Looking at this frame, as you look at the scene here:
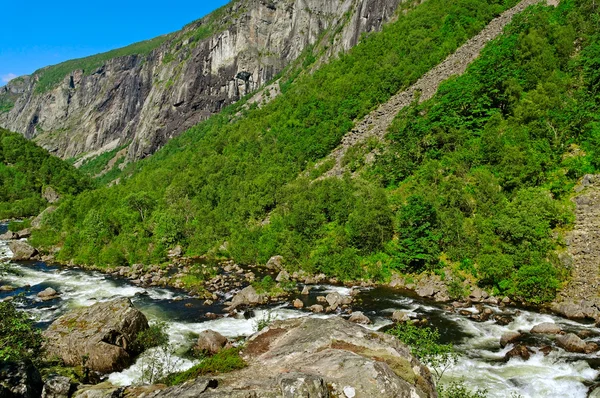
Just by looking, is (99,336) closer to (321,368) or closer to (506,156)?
(321,368)

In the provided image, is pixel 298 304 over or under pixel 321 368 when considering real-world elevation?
under

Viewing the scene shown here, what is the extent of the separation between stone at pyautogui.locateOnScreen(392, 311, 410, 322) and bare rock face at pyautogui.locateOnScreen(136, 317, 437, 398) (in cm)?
1738

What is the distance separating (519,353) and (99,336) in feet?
85.0

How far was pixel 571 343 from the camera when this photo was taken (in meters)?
22.8

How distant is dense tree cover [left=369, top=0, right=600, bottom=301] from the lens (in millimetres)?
34469

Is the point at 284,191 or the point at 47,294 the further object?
the point at 284,191

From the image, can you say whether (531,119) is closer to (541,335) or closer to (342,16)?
(541,335)

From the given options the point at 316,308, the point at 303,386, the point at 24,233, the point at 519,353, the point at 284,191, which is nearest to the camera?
the point at 303,386

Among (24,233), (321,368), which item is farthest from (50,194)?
(321,368)

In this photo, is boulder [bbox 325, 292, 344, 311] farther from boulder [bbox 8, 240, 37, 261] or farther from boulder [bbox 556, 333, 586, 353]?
boulder [bbox 8, 240, 37, 261]

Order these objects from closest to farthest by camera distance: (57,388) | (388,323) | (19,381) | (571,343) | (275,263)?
(19,381) < (57,388) < (571,343) < (388,323) < (275,263)

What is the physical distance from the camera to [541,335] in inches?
993

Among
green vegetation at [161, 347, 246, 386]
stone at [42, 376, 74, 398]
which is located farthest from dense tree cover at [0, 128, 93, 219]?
green vegetation at [161, 347, 246, 386]

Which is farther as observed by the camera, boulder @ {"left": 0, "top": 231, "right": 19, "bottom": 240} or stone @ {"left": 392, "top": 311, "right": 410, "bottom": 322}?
boulder @ {"left": 0, "top": 231, "right": 19, "bottom": 240}
